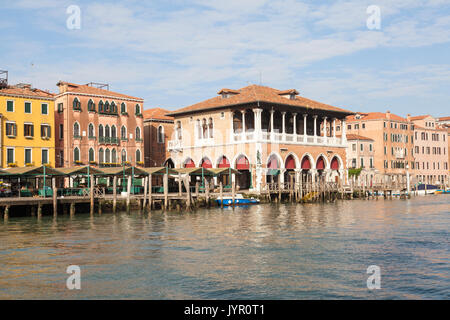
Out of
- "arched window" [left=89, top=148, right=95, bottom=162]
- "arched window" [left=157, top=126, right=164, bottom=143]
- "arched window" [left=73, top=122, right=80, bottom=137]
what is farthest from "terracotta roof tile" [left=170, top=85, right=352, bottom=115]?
"arched window" [left=73, top=122, right=80, bottom=137]

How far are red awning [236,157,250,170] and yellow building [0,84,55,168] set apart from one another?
1535 cm

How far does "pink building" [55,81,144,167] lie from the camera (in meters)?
46.9

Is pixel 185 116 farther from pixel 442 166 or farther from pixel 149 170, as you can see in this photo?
pixel 442 166

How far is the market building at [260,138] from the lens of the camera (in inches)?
1877

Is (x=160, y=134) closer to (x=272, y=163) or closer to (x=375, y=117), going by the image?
(x=272, y=163)

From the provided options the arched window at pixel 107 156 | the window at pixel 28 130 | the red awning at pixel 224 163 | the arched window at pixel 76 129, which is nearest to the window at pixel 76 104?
the arched window at pixel 76 129

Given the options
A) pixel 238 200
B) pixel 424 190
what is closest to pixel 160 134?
pixel 238 200

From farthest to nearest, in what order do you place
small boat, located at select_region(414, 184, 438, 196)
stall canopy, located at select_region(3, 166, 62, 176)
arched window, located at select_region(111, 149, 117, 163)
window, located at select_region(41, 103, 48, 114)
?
small boat, located at select_region(414, 184, 438, 196), arched window, located at select_region(111, 149, 117, 163), window, located at select_region(41, 103, 48, 114), stall canopy, located at select_region(3, 166, 62, 176)

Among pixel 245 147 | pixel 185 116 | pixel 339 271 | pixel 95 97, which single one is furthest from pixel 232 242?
pixel 185 116

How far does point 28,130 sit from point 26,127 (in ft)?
0.90

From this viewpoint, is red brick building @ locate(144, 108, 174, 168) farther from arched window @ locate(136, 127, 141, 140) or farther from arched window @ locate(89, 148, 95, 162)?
arched window @ locate(89, 148, 95, 162)

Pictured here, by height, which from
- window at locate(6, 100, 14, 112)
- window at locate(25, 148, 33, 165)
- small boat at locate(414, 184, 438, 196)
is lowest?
small boat at locate(414, 184, 438, 196)

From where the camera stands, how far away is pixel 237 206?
40375 millimetres
